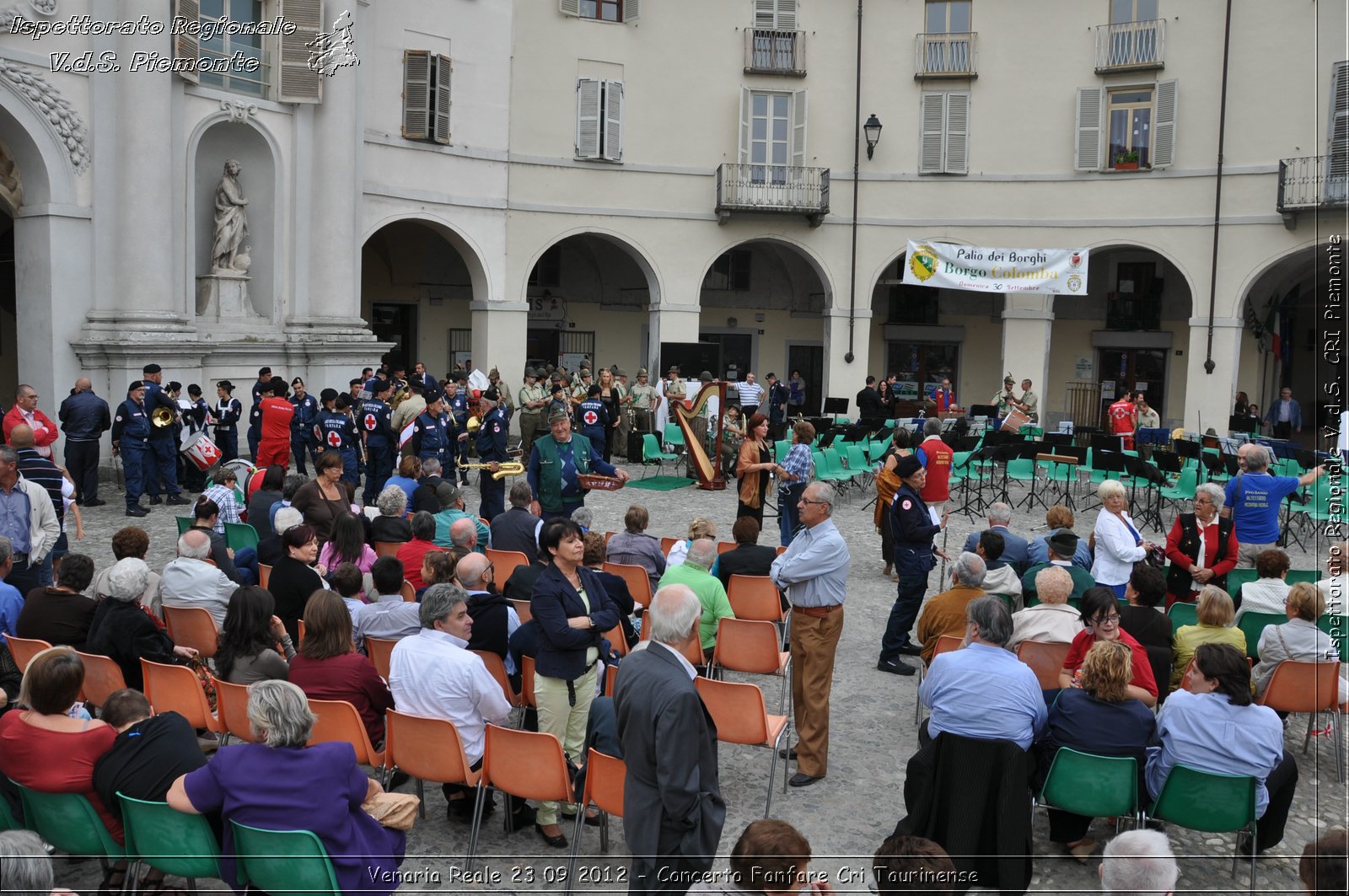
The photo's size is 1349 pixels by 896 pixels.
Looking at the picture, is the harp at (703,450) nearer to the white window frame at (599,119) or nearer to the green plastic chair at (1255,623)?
the white window frame at (599,119)

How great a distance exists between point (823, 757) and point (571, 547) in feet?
6.90

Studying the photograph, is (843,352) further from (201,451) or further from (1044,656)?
(1044,656)

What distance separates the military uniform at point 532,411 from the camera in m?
18.8

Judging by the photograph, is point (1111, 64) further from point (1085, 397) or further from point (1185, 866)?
point (1185, 866)

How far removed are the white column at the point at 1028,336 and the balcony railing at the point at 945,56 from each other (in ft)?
16.2

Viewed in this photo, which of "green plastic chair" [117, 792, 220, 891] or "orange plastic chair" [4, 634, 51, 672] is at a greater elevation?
"orange plastic chair" [4, 634, 51, 672]

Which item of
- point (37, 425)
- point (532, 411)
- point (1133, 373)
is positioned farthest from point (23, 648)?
point (1133, 373)

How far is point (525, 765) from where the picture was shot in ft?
16.6

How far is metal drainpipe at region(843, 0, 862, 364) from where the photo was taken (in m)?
23.2

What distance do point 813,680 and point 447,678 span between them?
218 cm

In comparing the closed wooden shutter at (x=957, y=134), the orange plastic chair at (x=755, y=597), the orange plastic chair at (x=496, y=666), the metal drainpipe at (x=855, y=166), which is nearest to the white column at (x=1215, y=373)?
the closed wooden shutter at (x=957, y=134)

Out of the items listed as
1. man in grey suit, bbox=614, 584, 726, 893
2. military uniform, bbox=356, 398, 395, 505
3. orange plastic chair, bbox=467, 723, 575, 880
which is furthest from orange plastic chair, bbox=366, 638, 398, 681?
military uniform, bbox=356, 398, 395, 505

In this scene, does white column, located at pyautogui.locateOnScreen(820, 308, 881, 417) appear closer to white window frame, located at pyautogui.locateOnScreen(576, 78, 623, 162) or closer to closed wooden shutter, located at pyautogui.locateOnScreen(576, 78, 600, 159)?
white window frame, located at pyautogui.locateOnScreen(576, 78, 623, 162)

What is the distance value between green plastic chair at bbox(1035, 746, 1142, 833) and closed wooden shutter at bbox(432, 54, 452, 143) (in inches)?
727
